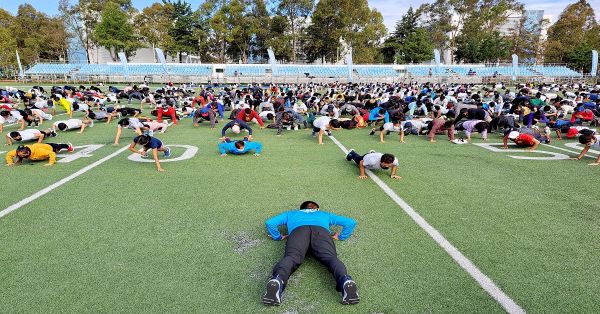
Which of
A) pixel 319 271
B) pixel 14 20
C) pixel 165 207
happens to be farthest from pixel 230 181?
pixel 14 20

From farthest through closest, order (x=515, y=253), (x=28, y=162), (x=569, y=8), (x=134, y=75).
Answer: (x=569, y=8) → (x=134, y=75) → (x=28, y=162) → (x=515, y=253)

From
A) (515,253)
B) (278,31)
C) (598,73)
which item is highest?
(278,31)

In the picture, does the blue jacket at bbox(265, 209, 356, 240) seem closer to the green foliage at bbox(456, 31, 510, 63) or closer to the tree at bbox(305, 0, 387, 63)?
the tree at bbox(305, 0, 387, 63)

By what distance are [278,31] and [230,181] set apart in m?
54.0

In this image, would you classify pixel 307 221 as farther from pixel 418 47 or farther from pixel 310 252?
pixel 418 47

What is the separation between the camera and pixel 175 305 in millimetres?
3164

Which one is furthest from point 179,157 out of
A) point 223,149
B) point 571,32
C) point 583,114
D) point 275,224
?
point 571,32

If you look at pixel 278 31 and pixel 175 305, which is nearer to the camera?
pixel 175 305

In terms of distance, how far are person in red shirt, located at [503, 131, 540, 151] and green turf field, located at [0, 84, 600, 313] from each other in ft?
4.70

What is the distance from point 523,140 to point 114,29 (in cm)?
5348

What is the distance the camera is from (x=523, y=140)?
958 centimetres

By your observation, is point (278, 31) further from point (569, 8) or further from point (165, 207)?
point (165, 207)

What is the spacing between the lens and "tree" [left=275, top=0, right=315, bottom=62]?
5441cm

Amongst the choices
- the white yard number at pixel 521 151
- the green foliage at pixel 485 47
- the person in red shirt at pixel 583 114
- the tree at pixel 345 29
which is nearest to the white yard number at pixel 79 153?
the white yard number at pixel 521 151
